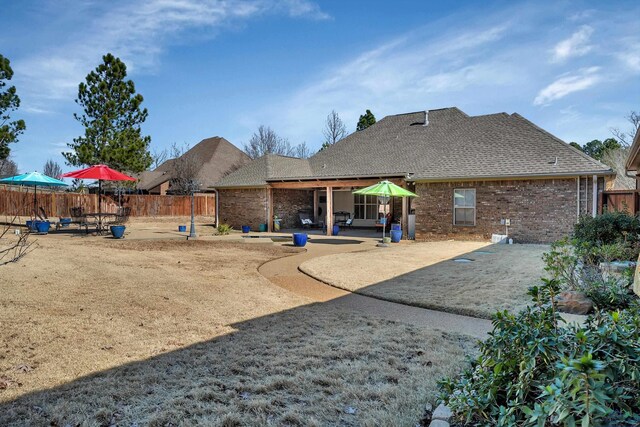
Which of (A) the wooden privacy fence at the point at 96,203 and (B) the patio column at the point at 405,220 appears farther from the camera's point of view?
(A) the wooden privacy fence at the point at 96,203

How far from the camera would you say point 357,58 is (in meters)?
16.7

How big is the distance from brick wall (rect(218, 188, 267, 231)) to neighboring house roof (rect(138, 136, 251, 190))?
1431 centimetres

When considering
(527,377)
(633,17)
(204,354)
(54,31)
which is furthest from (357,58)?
(527,377)

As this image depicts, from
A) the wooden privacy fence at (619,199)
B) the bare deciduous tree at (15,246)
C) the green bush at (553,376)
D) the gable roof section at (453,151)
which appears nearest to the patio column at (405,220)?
the gable roof section at (453,151)

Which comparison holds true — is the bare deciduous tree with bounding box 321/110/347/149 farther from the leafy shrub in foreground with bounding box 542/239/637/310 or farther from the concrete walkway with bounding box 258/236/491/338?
the leafy shrub in foreground with bounding box 542/239/637/310

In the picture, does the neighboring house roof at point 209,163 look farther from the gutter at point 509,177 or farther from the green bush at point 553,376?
the green bush at point 553,376

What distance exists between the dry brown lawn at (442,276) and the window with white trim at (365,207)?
447 inches

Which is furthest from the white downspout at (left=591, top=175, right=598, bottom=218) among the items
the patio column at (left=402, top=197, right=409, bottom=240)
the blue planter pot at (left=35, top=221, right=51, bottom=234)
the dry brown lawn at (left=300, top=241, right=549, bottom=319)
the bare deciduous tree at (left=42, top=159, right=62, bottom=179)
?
the bare deciduous tree at (left=42, top=159, right=62, bottom=179)

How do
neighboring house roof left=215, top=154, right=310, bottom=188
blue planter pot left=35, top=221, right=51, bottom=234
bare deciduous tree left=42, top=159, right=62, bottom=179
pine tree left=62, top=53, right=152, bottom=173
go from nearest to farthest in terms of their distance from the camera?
blue planter pot left=35, top=221, right=51, bottom=234
neighboring house roof left=215, top=154, right=310, bottom=188
pine tree left=62, top=53, right=152, bottom=173
bare deciduous tree left=42, top=159, right=62, bottom=179

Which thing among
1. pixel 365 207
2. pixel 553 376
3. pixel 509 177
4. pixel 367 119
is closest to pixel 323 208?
pixel 365 207

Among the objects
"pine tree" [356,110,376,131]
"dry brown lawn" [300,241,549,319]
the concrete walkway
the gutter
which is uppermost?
"pine tree" [356,110,376,131]

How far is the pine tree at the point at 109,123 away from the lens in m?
26.5

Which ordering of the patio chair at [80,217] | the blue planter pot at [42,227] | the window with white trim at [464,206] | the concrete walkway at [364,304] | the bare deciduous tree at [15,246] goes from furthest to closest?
the blue planter pot at [42,227] < the patio chair at [80,217] < the window with white trim at [464,206] < the concrete walkway at [364,304] < the bare deciduous tree at [15,246]

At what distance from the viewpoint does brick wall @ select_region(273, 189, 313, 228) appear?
2322 cm
